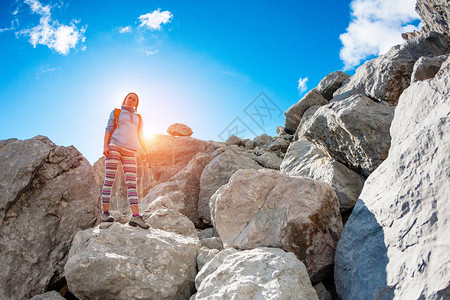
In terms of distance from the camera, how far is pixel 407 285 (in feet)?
10.9

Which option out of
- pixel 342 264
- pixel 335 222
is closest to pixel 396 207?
pixel 342 264

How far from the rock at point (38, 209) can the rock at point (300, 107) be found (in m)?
15.3

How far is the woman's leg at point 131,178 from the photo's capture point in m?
7.04

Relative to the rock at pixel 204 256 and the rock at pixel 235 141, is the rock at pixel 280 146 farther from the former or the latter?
the rock at pixel 204 256

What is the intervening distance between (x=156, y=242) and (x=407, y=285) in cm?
466

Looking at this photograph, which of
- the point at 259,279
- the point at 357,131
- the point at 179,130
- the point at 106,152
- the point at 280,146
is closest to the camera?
the point at 259,279

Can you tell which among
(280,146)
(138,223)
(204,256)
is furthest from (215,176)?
(280,146)

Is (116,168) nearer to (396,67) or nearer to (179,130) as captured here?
(396,67)

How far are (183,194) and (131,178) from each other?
4620mm

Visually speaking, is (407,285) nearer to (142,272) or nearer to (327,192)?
(327,192)

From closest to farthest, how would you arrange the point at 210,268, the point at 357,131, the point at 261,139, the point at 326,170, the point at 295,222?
the point at 210,268 < the point at 295,222 < the point at 357,131 < the point at 326,170 < the point at 261,139

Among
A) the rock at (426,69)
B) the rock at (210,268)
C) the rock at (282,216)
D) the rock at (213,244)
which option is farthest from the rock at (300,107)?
the rock at (210,268)

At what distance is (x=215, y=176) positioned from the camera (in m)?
12.1

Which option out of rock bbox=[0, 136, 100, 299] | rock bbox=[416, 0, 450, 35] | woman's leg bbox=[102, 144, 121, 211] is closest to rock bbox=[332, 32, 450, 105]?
rock bbox=[416, 0, 450, 35]
